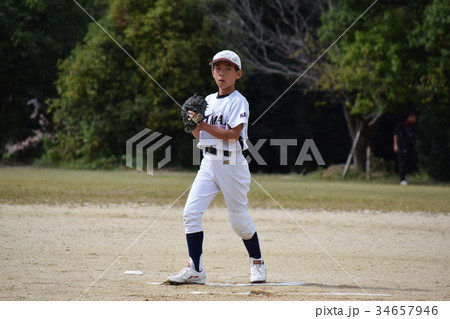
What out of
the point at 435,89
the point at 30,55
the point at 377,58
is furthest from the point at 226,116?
the point at 30,55

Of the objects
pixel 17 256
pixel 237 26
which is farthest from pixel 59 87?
pixel 17 256

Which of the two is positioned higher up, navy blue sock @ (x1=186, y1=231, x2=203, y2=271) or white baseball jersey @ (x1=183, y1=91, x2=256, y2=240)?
white baseball jersey @ (x1=183, y1=91, x2=256, y2=240)

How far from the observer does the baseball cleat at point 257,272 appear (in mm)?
6555

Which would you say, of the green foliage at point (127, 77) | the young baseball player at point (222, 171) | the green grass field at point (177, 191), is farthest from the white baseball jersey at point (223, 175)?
the green foliage at point (127, 77)

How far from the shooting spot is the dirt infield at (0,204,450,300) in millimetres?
6098

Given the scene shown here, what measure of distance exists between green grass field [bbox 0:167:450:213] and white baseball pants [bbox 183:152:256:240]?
785 centimetres

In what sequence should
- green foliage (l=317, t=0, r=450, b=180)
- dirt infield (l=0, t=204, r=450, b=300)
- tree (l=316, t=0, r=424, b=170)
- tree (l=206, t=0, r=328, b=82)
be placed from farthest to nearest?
tree (l=206, t=0, r=328, b=82)
tree (l=316, t=0, r=424, b=170)
green foliage (l=317, t=0, r=450, b=180)
dirt infield (l=0, t=204, r=450, b=300)

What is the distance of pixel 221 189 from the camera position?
21.4 ft

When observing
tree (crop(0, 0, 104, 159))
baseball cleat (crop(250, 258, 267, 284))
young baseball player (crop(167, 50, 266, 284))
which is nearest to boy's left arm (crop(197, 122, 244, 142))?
young baseball player (crop(167, 50, 266, 284))

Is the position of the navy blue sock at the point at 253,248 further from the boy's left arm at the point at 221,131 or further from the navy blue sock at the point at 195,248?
the boy's left arm at the point at 221,131

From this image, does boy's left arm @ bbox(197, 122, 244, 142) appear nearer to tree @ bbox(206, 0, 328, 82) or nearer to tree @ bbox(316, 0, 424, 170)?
tree @ bbox(316, 0, 424, 170)

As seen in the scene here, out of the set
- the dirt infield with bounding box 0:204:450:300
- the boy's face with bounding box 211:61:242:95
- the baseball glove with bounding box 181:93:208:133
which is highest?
the boy's face with bounding box 211:61:242:95

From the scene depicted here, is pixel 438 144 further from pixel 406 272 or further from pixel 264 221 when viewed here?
pixel 406 272

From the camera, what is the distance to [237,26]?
2592cm
